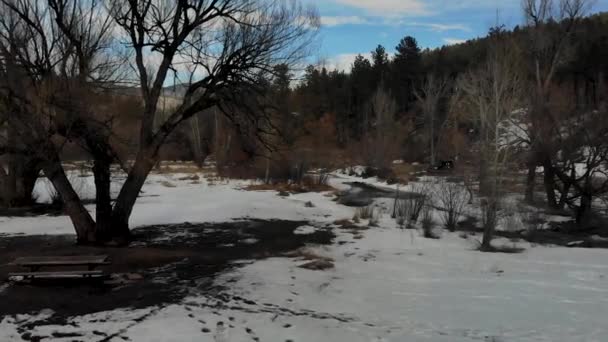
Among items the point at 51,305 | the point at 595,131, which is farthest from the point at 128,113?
the point at 595,131

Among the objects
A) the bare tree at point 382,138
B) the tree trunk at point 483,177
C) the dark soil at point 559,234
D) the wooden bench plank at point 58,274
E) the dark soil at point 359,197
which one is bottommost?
the dark soil at point 559,234

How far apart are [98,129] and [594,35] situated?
2876 inches

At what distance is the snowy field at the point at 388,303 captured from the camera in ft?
21.1

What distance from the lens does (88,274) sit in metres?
8.84

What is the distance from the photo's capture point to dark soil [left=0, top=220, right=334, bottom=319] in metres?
7.77

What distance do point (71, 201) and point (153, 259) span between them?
3.00 metres

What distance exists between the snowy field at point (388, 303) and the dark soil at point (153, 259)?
0.46 meters

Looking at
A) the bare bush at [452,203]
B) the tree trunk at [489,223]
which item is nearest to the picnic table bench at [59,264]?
the tree trunk at [489,223]

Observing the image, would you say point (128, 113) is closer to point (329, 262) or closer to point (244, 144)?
point (244, 144)

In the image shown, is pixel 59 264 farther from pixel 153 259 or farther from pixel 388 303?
pixel 388 303

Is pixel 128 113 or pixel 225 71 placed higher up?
pixel 225 71

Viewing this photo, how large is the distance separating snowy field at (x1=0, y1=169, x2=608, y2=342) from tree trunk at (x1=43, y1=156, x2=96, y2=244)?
4.68 meters

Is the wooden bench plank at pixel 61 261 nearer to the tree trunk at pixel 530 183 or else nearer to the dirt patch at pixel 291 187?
the tree trunk at pixel 530 183

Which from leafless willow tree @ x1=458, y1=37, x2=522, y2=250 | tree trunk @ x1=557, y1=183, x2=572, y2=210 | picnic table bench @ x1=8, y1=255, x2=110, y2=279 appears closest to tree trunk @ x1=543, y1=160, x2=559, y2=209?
tree trunk @ x1=557, y1=183, x2=572, y2=210
